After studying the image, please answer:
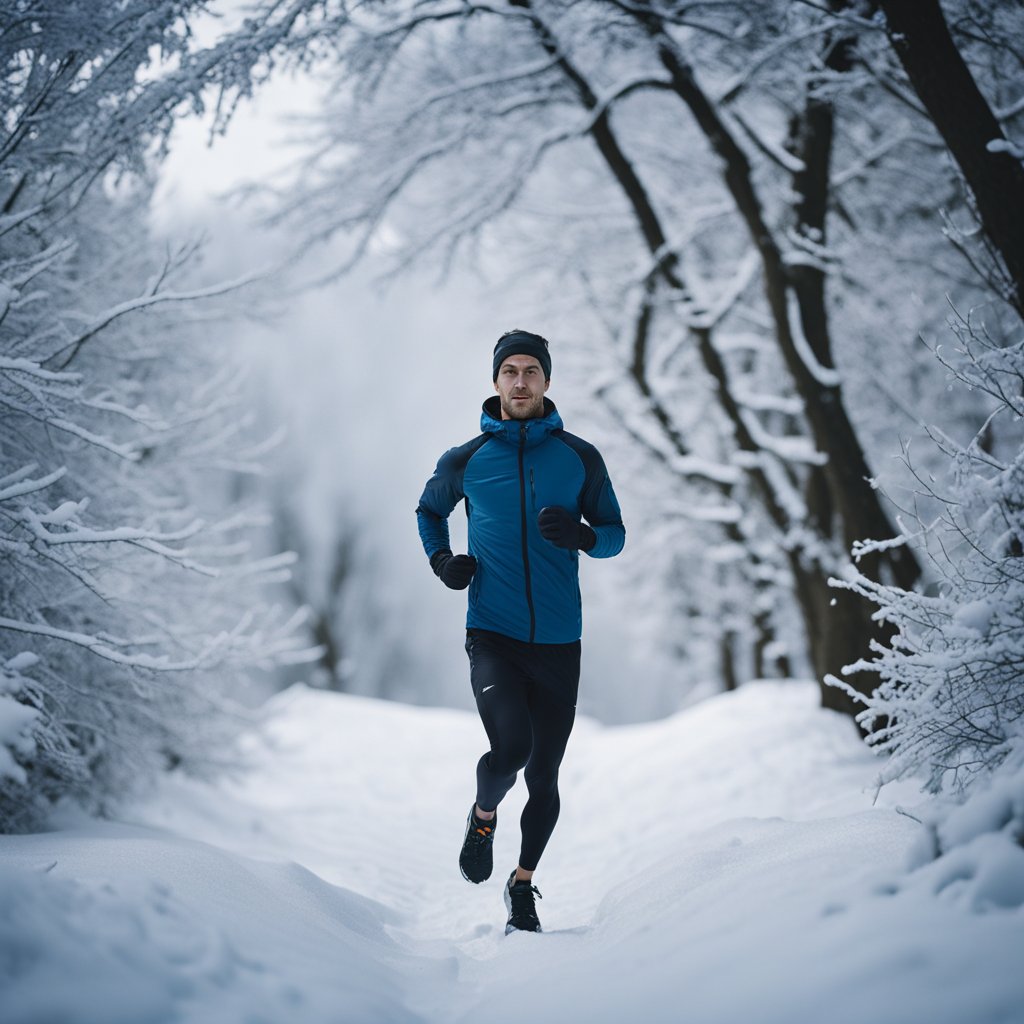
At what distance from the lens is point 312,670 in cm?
1731

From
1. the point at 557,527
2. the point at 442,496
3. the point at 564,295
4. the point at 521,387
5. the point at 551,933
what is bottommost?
the point at 551,933

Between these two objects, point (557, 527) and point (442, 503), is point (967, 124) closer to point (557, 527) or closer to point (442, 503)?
point (557, 527)

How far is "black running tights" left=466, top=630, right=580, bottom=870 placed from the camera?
243 cm

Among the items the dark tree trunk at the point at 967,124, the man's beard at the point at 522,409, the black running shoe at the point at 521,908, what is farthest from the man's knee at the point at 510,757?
the dark tree trunk at the point at 967,124

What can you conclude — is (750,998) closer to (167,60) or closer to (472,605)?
(472,605)

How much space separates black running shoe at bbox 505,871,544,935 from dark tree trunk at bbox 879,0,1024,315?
2943 millimetres

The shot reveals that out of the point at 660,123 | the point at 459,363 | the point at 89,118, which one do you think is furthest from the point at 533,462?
the point at 459,363

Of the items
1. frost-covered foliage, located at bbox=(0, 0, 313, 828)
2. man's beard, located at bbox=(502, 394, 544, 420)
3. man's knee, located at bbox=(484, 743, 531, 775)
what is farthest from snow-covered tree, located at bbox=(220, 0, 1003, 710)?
man's knee, located at bbox=(484, 743, 531, 775)

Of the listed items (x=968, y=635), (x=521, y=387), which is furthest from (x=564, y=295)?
(x=968, y=635)

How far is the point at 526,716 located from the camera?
2455 mm

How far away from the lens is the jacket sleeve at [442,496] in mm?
2650

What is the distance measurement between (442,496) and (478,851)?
1.23m

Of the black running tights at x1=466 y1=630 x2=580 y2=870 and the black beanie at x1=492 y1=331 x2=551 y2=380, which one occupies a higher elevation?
the black beanie at x1=492 y1=331 x2=551 y2=380

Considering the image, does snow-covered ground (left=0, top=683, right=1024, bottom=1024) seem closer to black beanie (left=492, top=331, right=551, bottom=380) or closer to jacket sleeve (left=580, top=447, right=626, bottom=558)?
jacket sleeve (left=580, top=447, right=626, bottom=558)
